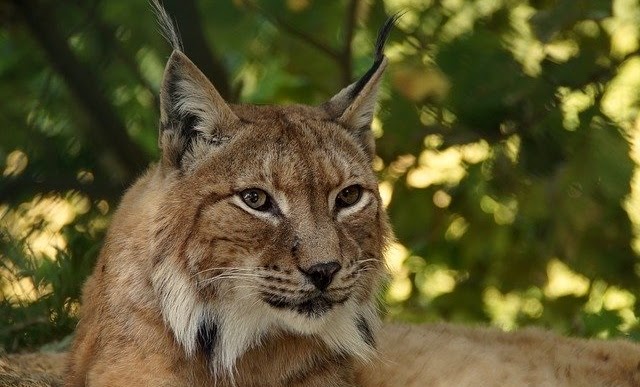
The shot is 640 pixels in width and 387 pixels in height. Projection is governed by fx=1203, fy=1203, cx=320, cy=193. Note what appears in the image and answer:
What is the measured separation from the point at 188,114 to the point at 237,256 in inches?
23.3

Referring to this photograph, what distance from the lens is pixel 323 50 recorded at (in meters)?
6.88

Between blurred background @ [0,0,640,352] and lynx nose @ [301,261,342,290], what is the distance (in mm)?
1780

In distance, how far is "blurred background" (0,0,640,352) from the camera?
19.0 ft

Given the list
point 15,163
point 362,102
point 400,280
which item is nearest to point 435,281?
point 400,280

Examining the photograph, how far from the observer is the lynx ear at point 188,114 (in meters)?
4.34

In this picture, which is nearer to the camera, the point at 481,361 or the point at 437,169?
the point at 481,361

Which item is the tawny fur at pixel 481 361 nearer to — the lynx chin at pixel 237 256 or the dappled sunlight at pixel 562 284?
the lynx chin at pixel 237 256

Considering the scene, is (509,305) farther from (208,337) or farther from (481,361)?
(208,337)

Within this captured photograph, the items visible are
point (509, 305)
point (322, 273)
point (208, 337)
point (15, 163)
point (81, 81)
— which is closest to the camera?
point (322, 273)

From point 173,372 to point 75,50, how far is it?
2.96 m

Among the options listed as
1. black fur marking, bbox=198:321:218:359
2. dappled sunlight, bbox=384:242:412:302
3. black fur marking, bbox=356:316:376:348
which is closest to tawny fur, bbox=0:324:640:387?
black fur marking, bbox=356:316:376:348

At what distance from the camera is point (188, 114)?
4430mm

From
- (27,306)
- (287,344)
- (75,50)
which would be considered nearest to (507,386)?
(287,344)

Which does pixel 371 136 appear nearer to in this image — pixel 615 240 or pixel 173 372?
pixel 173 372
